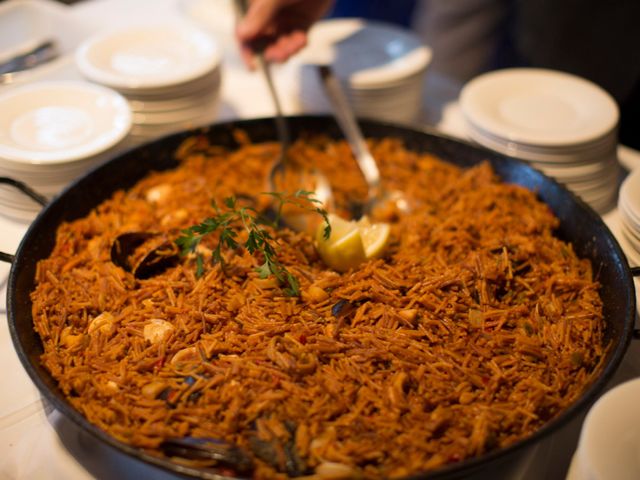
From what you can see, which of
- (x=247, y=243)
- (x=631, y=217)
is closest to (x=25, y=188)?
(x=247, y=243)

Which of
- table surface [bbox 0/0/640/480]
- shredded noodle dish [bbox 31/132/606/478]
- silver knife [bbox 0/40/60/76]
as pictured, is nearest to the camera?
shredded noodle dish [bbox 31/132/606/478]

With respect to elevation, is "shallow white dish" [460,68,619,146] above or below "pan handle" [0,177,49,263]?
below

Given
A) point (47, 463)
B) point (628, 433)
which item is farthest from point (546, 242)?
point (47, 463)

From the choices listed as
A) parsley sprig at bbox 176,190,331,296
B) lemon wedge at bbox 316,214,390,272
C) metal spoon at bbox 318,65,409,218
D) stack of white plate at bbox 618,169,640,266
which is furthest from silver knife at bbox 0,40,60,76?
stack of white plate at bbox 618,169,640,266

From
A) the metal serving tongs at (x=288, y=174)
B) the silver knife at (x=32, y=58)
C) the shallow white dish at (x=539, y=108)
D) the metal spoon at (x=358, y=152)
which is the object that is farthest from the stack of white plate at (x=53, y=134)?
the shallow white dish at (x=539, y=108)

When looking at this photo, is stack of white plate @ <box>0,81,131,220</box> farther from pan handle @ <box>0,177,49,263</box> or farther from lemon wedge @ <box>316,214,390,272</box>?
lemon wedge @ <box>316,214,390,272</box>

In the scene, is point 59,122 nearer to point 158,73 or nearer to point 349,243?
point 158,73

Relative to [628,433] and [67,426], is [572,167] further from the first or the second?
[67,426]
